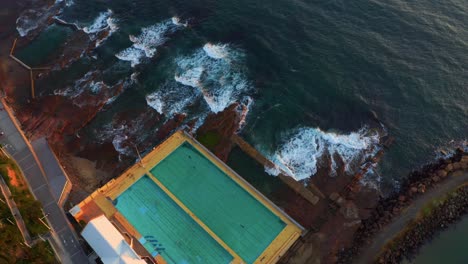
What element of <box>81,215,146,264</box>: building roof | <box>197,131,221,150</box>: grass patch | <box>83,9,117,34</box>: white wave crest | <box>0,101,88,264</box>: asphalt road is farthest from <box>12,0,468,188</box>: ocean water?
<box>81,215,146,264</box>: building roof

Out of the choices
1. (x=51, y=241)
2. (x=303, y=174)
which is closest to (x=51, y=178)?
(x=51, y=241)

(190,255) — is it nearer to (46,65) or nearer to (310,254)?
(310,254)

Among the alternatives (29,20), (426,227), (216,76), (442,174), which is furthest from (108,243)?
(29,20)

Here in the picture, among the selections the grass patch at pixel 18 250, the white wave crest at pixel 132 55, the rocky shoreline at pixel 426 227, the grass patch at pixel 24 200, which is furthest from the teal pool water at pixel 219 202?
the white wave crest at pixel 132 55

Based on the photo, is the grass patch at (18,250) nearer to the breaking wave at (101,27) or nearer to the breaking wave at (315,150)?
the breaking wave at (315,150)

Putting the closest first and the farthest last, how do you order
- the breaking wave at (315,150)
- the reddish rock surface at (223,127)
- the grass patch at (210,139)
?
the breaking wave at (315,150) < the reddish rock surface at (223,127) < the grass patch at (210,139)

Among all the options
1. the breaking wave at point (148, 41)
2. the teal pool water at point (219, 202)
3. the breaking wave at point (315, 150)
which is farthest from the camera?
the breaking wave at point (148, 41)

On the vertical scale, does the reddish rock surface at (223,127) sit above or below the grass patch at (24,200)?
above
